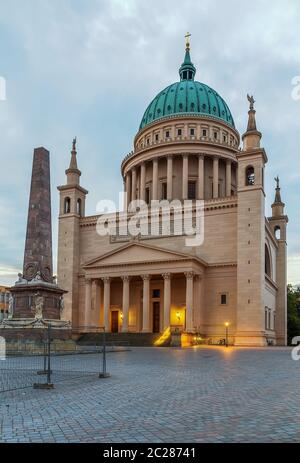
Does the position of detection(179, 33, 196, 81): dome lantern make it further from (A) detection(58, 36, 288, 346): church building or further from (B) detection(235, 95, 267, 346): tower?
(B) detection(235, 95, 267, 346): tower

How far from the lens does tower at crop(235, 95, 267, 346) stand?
4931 cm

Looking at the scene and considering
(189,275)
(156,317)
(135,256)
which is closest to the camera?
(189,275)

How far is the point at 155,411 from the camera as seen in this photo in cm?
883

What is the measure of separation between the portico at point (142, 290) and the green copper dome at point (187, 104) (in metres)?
30.4

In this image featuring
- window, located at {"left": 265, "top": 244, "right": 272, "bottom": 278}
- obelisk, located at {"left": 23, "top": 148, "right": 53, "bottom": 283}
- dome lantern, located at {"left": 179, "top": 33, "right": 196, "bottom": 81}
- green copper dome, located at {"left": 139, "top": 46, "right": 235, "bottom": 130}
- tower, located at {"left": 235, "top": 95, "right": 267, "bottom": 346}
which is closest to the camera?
obelisk, located at {"left": 23, "top": 148, "right": 53, "bottom": 283}

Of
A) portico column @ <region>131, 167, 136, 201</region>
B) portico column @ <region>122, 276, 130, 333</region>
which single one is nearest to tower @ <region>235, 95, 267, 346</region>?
portico column @ <region>122, 276, 130, 333</region>

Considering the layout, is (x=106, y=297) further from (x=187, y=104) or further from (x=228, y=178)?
(x=187, y=104)

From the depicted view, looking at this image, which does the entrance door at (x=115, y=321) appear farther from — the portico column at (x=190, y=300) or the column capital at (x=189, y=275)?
the column capital at (x=189, y=275)

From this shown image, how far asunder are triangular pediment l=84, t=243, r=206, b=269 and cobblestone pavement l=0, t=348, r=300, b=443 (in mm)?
38054

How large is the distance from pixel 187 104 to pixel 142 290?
112 ft

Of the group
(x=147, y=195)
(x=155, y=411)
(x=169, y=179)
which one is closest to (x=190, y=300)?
(x=169, y=179)

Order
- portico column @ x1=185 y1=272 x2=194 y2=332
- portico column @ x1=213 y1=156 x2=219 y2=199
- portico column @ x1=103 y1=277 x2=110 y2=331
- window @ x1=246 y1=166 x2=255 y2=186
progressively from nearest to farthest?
1. portico column @ x1=185 y1=272 x2=194 y2=332
2. window @ x1=246 y1=166 x2=255 y2=186
3. portico column @ x1=103 y1=277 x2=110 y2=331
4. portico column @ x1=213 y1=156 x2=219 y2=199

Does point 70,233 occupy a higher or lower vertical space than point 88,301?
higher

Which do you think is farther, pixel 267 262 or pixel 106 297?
pixel 267 262
